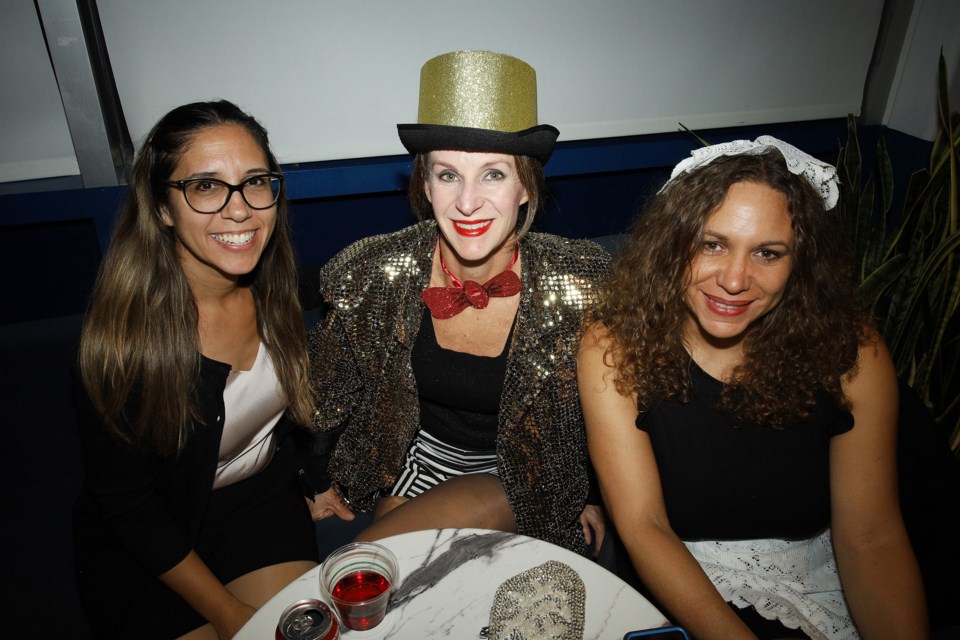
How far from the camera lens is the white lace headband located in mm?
1476

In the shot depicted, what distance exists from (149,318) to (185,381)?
214 millimetres

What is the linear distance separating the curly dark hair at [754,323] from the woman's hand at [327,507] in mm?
1365

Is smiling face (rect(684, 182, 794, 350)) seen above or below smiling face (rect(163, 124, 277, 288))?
below

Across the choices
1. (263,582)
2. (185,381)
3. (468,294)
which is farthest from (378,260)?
(263,582)

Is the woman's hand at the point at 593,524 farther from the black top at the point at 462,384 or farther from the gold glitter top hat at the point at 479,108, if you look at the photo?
the gold glitter top hat at the point at 479,108

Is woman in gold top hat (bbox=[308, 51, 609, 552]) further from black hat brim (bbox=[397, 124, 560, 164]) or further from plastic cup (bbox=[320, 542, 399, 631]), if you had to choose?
plastic cup (bbox=[320, 542, 399, 631])

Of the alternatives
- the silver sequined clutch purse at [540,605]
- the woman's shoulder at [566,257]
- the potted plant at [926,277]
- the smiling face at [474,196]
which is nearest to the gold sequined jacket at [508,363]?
the woman's shoulder at [566,257]

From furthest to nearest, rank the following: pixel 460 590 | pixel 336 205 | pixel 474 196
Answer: pixel 336 205, pixel 474 196, pixel 460 590

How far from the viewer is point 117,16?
2576 millimetres

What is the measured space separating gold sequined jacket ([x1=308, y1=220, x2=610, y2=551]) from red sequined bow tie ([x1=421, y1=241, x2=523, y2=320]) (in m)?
0.05

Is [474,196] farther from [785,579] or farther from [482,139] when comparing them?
[785,579]

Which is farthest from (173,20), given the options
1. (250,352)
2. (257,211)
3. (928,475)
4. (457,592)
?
(928,475)

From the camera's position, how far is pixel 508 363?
192 centimetres

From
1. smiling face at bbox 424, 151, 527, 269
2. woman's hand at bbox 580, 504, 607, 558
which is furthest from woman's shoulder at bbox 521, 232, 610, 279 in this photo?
woman's hand at bbox 580, 504, 607, 558
